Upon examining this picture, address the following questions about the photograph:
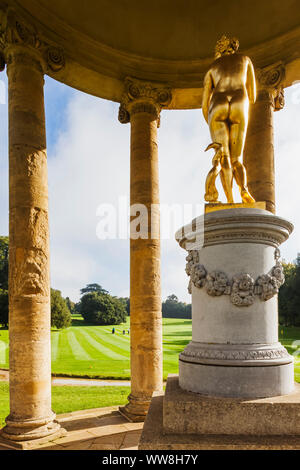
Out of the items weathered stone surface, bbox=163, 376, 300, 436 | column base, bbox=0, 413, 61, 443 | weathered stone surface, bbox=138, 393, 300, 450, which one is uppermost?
weathered stone surface, bbox=163, 376, 300, 436

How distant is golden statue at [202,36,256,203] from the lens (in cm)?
1850

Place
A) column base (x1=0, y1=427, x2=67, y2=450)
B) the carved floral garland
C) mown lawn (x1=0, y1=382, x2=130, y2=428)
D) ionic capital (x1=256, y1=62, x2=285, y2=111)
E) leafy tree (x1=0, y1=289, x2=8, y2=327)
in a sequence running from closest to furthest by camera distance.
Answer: the carved floral garland → column base (x1=0, y1=427, x2=67, y2=450) → ionic capital (x1=256, y1=62, x2=285, y2=111) → mown lawn (x1=0, y1=382, x2=130, y2=428) → leafy tree (x1=0, y1=289, x2=8, y2=327)

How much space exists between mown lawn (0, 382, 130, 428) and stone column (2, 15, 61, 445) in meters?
7.16

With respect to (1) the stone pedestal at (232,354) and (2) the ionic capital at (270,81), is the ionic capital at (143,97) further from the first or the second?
(1) the stone pedestal at (232,354)

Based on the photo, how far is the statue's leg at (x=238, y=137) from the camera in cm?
1844

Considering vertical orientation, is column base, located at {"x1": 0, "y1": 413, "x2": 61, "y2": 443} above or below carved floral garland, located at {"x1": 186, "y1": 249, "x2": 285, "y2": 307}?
below

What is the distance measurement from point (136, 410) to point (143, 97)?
30.9m

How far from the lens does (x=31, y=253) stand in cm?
2844

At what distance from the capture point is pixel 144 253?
36094 mm

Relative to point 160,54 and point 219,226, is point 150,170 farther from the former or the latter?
point 219,226

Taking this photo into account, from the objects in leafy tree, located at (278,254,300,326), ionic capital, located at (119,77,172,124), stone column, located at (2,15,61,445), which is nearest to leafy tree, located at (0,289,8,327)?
leafy tree, located at (278,254,300,326)

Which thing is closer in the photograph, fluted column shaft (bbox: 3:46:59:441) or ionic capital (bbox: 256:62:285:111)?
fluted column shaft (bbox: 3:46:59:441)

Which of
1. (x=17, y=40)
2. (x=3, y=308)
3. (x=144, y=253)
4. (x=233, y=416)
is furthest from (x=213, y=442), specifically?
(x=3, y=308)

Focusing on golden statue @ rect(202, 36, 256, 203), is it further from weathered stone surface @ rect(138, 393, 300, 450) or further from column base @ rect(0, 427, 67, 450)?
column base @ rect(0, 427, 67, 450)
